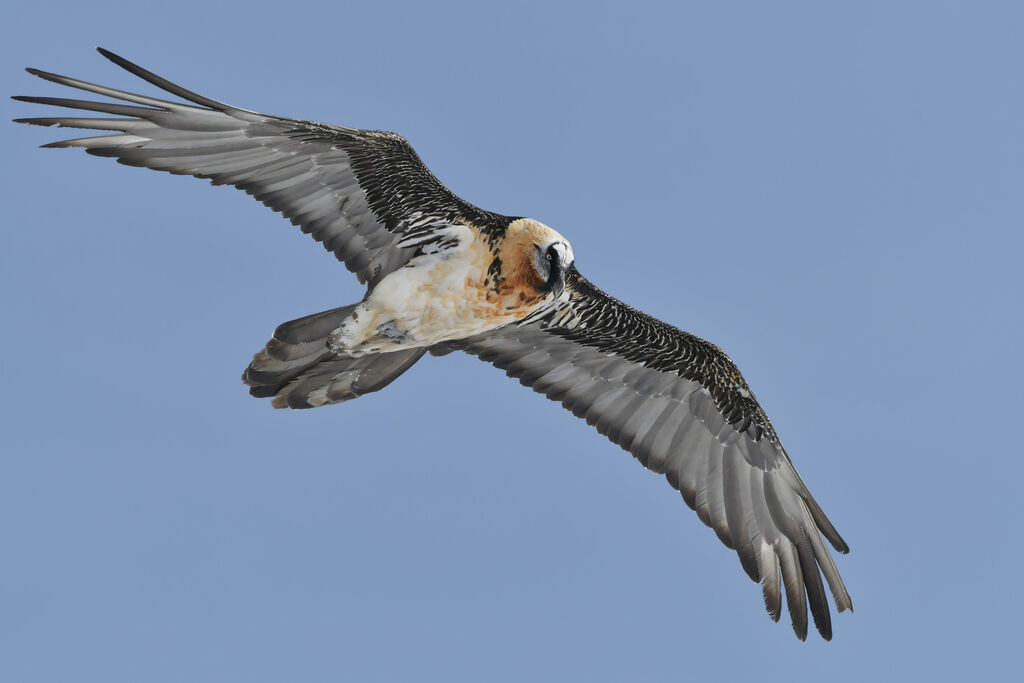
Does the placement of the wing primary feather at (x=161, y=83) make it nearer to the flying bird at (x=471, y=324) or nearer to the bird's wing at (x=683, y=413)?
the flying bird at (x=471, y=324)

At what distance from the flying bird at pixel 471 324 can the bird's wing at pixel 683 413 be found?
0.06 feet

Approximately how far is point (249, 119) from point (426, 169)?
6.13 ft

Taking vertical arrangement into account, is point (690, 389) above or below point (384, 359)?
above

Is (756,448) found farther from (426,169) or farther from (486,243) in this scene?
(426,169)

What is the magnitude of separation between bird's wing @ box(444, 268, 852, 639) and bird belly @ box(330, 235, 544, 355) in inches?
48.8

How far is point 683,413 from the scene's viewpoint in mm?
13398

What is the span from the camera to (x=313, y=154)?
11.3m

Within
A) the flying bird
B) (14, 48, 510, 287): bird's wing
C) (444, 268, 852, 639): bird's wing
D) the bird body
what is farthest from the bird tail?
(444, 268, 852, 639): bird's wing

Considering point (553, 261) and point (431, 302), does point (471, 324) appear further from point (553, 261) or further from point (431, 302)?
point (553, 261)

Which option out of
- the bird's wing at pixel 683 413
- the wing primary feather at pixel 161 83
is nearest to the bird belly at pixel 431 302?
the bird's wing at pixel 683 413

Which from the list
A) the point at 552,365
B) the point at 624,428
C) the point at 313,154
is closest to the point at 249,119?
the point at 313,154

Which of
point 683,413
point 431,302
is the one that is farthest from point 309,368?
point 683,413

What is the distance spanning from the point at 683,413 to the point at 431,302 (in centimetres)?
366

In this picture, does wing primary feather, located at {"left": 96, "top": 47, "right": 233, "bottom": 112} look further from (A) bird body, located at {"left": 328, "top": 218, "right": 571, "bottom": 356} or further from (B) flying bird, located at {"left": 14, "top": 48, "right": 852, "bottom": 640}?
(A) bird body, located at {"left": 328, "top": 218, "right": 571, "bottom": 356}
